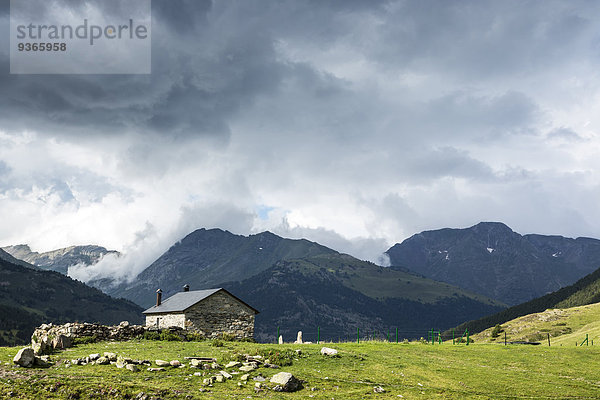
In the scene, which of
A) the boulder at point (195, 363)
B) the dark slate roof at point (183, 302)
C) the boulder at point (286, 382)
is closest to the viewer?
the boulder at point (286, 382)

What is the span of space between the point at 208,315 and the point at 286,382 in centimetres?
3732

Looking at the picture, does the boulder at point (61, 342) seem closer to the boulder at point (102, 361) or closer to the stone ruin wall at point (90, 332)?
the stone ruin wall at point (90, 332)

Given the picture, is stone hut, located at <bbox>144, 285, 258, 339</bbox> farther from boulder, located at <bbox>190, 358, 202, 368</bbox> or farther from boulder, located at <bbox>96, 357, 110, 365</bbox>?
boulder, located at <bbox>190, 358, 202, 368</bbox>

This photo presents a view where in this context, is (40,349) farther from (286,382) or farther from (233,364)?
(286,382)

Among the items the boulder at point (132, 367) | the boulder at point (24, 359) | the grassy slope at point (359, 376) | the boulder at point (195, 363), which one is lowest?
the grassy slope at point (359, 376)

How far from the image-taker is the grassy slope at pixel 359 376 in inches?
978

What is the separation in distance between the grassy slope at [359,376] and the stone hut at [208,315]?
662 inches

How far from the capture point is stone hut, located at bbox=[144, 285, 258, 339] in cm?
6002

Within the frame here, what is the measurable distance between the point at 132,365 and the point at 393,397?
15976mm

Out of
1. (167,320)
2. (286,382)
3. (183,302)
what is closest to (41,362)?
(286,382)

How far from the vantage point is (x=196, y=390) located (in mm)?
25125

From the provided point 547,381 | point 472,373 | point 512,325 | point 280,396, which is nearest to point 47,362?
point 280,396

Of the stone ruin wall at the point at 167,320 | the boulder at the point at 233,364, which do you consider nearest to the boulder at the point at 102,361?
the boulder at the point at 233,364

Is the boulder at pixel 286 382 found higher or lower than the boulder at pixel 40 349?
lower
